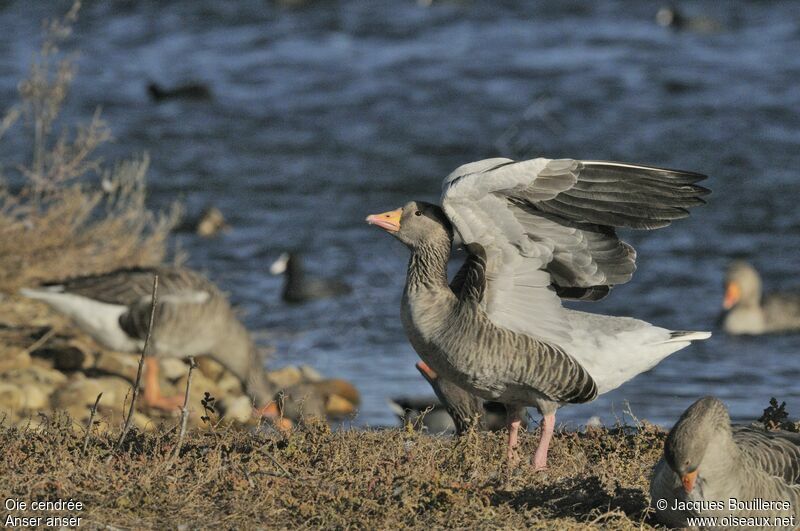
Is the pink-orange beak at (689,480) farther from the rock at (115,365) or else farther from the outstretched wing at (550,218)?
the rock at (115,365)

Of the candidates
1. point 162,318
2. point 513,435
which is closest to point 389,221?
point 513,435

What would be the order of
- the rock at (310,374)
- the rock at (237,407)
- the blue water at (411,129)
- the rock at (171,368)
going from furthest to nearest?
the blue water at (411,129)
the rock at (171,368)
the rock at (310,374)
the rock at (237,407)

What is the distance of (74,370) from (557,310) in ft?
16.9

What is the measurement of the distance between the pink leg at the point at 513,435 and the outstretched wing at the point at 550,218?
18.3 inches

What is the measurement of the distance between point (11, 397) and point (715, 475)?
5.96 meters

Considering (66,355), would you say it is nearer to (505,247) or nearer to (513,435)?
(505,247)

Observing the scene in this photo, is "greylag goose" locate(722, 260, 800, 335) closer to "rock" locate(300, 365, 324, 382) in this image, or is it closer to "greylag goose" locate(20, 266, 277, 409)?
"rock" locate(300, 365, 324, 382)

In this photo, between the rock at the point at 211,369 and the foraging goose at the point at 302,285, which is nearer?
the rock at the point at 211,369

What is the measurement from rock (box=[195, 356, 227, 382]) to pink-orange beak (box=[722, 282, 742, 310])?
526 centimetres

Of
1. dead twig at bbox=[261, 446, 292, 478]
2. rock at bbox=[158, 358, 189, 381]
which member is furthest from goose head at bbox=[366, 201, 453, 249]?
rock at bbox=[158, 358, 189, 381]

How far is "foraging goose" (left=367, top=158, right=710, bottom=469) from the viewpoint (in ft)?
21.2

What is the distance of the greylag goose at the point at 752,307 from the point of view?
12812mm

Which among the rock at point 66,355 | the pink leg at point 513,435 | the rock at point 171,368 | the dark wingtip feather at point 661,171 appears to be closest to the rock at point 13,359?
the rock at point 66,355

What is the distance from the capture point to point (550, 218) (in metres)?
6.63
